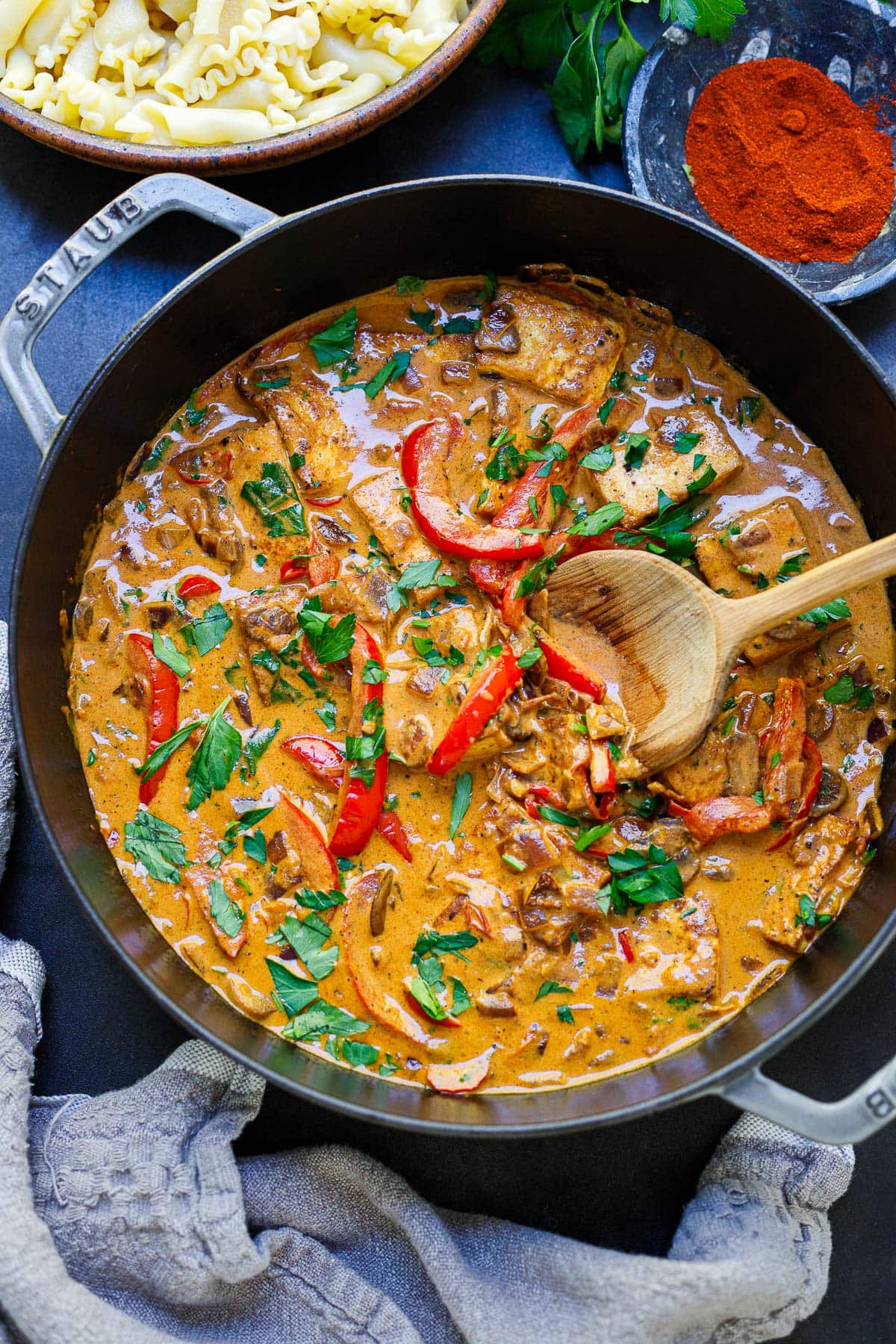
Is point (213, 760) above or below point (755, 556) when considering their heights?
below

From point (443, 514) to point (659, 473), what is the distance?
807 mm

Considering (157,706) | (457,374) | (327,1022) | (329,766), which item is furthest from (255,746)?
(457,374)

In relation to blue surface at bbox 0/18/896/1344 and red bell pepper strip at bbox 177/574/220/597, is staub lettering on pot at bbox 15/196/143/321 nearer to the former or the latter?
blue surface at bbox 0/18/896/1344

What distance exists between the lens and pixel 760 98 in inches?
190

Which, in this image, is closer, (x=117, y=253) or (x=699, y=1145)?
(x=699, y=1145)

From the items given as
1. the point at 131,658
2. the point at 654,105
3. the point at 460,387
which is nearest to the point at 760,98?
the point at 654,105

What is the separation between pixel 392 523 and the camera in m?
4.26

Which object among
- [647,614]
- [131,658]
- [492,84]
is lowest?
[131,658]

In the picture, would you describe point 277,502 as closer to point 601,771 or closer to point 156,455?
point 156,455

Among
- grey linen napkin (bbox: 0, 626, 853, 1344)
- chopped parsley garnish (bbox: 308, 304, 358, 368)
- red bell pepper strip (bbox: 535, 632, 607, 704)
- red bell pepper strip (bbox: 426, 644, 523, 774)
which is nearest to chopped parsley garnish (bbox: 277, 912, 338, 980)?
grey linen napkin (bbox: 0, 626, 853, 1344)

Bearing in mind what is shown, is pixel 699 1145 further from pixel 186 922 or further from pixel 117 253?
A: pixel 117 253

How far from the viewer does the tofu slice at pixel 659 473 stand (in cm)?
427

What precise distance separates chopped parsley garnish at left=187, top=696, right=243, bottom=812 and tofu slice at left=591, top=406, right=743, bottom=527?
1.60 metres

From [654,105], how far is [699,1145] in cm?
411
